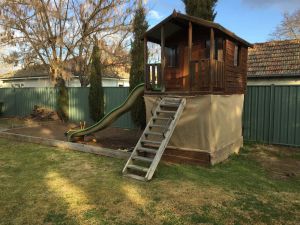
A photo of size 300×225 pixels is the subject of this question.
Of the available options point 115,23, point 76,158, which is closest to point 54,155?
point 76,158

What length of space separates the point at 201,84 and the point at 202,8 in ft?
18.1

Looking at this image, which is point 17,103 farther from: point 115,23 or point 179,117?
point 179,117

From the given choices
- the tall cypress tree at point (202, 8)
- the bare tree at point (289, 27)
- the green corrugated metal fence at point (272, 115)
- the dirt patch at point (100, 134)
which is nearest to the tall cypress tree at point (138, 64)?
the dirt patch at point (100, 134)

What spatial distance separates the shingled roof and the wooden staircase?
6086 millimetres

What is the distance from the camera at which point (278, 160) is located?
7.85 m

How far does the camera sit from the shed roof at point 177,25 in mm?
6883

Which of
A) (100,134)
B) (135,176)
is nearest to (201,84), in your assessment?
(135,176)

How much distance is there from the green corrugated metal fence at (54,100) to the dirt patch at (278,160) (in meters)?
6.08

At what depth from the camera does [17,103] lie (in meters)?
18.0

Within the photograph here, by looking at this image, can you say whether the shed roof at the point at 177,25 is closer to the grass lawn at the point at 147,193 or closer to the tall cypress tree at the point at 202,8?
the tall cypress tree at the point at 202,8

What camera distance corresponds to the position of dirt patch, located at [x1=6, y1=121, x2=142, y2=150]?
9781 millimetres

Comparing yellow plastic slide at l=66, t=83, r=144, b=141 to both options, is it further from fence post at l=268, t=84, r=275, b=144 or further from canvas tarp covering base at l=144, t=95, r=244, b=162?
fence post at l=268, t=84, r=275, b=144

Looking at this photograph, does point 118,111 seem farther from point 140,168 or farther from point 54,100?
point 54,100

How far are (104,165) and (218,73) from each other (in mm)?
3878
